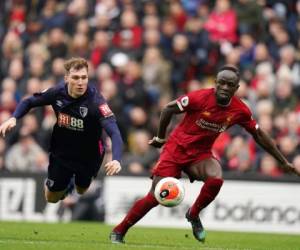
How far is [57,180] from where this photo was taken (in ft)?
45.8

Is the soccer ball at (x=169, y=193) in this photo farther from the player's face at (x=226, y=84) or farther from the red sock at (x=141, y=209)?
the player's face at (x=226, y=84)

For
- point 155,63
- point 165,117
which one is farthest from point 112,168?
point 155,63

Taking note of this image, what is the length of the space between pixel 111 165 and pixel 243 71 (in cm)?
977

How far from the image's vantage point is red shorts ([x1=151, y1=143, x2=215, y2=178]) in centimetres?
1237

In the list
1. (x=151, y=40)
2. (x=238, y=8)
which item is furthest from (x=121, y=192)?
(x=238, y=8)

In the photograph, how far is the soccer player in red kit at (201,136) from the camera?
12.2 m

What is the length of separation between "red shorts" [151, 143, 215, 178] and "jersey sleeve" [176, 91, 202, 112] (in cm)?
57

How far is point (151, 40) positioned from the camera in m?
20.7

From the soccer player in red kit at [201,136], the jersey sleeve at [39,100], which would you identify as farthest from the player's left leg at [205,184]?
the jersey sleeve at [39,100]

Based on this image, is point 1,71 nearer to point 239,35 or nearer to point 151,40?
point 151,40

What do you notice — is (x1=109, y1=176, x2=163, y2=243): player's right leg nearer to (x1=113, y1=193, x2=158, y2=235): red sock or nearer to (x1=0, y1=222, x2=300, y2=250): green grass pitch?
(x1=113, y1=193, x2=158, y2=235): red sock

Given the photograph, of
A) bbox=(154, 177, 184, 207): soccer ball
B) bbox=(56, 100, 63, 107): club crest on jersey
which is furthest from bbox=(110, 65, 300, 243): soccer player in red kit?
bbox=(56, 100, 63, 107): club crest on jersey

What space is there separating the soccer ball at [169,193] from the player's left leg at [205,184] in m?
0.48

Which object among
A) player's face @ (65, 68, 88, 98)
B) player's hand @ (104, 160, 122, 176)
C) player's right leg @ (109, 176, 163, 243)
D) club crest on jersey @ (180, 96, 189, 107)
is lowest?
player's right leg @ (109, 176, 163, 243)
